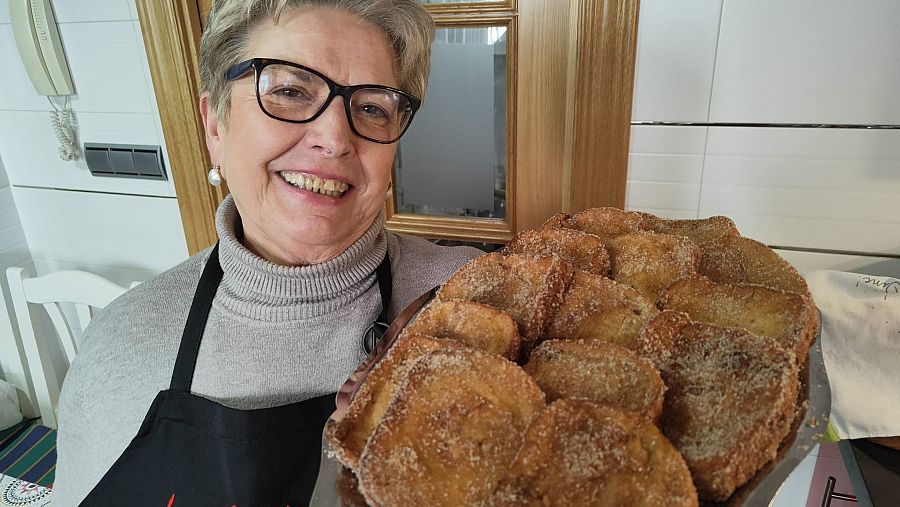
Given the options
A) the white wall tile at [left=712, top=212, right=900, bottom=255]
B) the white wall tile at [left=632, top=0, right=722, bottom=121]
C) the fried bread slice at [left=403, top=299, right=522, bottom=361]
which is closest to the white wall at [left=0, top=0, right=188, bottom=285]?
the white wall tile at [left=632, top=0, right=722, bottom=121]

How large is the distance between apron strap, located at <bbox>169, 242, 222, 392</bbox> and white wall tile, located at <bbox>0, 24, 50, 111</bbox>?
122cm

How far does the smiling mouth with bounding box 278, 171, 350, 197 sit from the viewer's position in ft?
2.97

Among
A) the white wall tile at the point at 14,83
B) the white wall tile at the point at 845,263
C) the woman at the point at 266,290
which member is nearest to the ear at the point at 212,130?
the woman at the point at 266,290

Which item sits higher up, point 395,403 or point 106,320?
point 395,403

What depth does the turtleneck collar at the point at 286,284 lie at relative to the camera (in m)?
0.99

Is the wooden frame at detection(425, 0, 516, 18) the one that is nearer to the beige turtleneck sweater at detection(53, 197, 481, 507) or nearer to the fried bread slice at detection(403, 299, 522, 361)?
the beige turtleneck sweater at detection(53, 197, 481, 507)

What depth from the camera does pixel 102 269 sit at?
6.64 ft

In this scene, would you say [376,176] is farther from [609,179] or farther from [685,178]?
[685,178]

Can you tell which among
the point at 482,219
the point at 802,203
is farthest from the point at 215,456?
the point at 802,203

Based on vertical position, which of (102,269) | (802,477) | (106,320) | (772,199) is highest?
(772,199)

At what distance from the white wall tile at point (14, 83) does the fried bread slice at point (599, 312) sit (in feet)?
6.43

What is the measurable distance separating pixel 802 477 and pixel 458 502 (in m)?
1.48

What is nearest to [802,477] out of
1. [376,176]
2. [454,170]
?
[454,170]

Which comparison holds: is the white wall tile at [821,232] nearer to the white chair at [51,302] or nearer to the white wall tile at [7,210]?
the white chair at [51,302]
